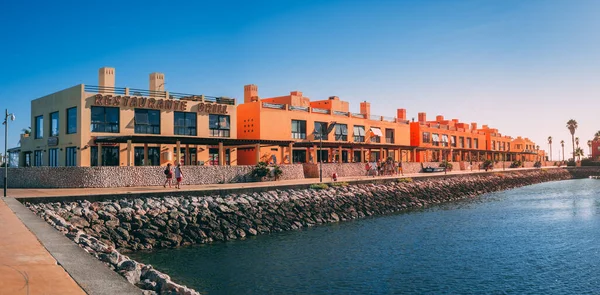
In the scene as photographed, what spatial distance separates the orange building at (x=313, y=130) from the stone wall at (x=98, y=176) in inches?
295

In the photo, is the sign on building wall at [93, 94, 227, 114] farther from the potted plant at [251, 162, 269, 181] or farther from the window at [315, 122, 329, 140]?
the window at [315, 122, 329, 140]

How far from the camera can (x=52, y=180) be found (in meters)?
32.2

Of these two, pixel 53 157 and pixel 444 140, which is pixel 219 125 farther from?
pixel 444 140

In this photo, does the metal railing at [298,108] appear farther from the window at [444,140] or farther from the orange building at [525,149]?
the orange building at [525,149]

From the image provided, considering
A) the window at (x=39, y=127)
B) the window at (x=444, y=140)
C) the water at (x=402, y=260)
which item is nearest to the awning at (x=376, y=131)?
the window at (x=444, y=140)

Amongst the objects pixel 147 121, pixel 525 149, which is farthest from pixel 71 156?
pixel 525 149

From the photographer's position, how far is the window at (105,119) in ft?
124

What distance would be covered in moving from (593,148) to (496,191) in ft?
306

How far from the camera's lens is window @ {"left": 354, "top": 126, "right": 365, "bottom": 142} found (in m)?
61.8

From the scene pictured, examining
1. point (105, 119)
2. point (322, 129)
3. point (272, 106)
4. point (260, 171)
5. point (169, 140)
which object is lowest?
point (260, 171)

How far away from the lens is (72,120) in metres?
38.6

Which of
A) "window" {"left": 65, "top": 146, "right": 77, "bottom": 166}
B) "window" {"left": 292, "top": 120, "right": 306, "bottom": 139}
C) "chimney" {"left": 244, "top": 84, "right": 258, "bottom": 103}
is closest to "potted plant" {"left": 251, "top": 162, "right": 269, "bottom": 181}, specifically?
"window" {"left": 292, "top": 120, "right": 306, "bottom": 139}

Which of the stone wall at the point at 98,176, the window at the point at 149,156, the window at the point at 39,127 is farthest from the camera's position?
the window at the point at 39,127

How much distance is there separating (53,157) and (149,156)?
8.59 m
